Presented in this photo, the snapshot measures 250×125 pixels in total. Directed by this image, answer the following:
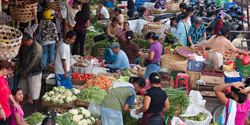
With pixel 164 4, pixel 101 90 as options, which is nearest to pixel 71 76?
pixel 101 90

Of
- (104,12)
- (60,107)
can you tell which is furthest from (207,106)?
(104,12)

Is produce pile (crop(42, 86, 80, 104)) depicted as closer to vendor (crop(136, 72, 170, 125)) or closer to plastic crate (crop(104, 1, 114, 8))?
vendor (crop(136, 72, 170, 125))

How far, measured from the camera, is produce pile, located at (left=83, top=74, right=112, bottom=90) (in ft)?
23.1

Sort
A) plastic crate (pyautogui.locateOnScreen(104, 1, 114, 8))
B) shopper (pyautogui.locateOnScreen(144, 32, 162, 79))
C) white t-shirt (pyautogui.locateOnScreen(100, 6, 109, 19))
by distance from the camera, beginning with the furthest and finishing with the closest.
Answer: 1. plastic crate (pyautogui.locateOnScreen(104, 1, 114, 8))
2. white t-shirt (pyautogui.locateOnScreen(100, 6, 109, 19))
3. shopper (pyautogui.locateOnScreen(144, 32, 162, 79))

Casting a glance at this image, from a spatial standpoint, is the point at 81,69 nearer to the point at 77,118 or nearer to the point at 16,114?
the point at 77,118

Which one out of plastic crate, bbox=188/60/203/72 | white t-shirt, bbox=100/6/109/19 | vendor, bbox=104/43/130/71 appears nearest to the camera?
vendor, bbox=104/43/130/71

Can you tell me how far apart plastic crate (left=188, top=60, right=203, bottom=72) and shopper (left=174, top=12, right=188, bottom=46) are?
4.87 feet

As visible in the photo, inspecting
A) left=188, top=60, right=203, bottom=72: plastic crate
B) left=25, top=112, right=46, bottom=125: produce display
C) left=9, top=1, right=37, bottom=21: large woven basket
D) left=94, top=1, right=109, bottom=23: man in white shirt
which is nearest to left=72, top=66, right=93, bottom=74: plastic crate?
left=9, top=1, right=37, bottom=21: large woven basket

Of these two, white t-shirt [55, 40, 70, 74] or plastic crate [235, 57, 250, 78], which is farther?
plastic crate [235, 57, 250, 78]

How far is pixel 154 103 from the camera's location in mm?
4980

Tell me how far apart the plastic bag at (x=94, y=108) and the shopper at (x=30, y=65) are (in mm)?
1408

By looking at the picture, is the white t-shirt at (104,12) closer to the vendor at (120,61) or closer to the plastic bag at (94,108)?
the vendor at (120,61)

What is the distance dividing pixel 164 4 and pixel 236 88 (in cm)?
1232

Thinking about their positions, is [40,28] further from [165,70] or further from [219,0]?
[219,0]
